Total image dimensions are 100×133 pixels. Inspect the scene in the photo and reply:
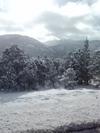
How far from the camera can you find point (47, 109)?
16.3 meters

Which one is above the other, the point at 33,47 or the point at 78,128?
the point at 33,47

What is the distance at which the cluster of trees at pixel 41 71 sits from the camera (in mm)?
24969

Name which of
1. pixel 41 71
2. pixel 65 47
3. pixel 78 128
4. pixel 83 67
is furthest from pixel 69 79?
pixel 65 47

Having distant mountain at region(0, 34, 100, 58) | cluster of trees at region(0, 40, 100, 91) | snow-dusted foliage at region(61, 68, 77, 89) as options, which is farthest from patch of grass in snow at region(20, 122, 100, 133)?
distant mountain at region(0, 34, 100, 58)

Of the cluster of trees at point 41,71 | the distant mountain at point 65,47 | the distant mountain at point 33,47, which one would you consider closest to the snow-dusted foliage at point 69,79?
the cluster of trees at point 41,71

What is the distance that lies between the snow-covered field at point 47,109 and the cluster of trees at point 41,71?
2904 mm

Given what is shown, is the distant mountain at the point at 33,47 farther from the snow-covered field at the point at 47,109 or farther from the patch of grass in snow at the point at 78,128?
the patch of grass in snow at the point at 78,128

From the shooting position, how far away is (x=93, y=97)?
20.3 m

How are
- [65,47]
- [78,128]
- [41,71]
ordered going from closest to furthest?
[78,128] → [41,71] → [65,47]

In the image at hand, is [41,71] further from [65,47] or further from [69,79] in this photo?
[65,47]

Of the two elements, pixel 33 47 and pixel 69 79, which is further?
pixel 33 47

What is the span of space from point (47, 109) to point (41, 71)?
10.6 metres

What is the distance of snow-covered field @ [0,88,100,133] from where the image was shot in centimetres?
1324

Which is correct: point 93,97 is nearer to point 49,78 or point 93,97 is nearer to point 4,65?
point 49,78
